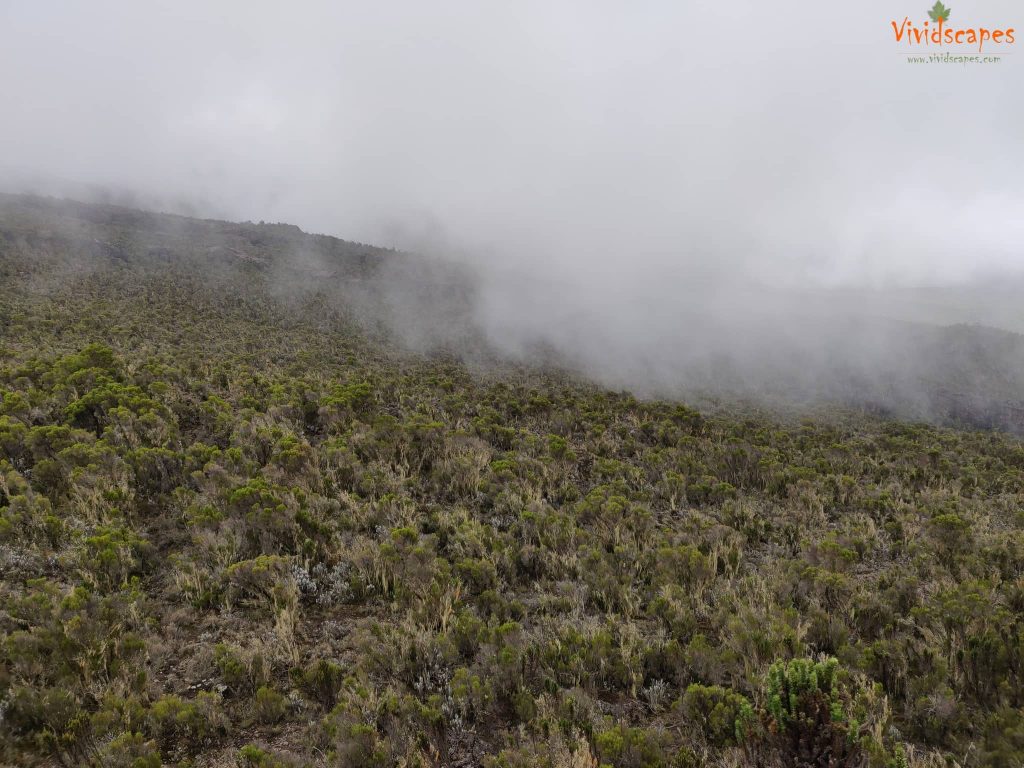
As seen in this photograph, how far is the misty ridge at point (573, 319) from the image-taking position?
29.7 metres

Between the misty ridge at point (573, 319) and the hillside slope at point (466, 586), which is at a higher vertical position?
the misty ridge at point (573, 319)

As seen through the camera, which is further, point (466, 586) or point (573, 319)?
point (573, 319)

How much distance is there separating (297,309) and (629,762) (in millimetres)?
34297

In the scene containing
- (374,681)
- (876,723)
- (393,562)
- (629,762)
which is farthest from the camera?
(393,562)

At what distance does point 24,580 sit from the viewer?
18.3ft

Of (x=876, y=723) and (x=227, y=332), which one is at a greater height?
(x=227, y=332)

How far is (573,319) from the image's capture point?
4319 cm

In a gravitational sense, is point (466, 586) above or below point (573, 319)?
below

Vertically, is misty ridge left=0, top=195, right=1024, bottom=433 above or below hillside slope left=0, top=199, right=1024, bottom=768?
above

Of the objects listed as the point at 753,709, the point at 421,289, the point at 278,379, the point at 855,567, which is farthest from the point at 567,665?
the point at 421,289

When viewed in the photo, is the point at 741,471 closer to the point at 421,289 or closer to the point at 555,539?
the point at 555,539

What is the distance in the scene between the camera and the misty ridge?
29.7 meters

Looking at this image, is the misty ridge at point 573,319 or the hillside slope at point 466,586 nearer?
the hillside slope at point 466,586

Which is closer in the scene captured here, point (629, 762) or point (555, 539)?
point (629, 762)
